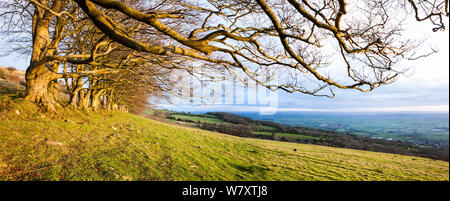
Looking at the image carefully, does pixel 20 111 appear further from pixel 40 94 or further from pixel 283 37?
pixel 283 37

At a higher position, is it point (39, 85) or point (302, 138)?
point (39, 85)

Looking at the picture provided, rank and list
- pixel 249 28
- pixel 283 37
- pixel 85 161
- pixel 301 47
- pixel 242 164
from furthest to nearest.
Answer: pixel 242 164 < pixel 249 28 < pixel 301 47 < pixel 85 161 < pixel 283 37

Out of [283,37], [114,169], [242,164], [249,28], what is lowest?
[242,164]

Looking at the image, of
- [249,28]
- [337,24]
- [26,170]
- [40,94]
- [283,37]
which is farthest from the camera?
[40,94]

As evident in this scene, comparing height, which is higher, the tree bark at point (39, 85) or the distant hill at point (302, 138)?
the tree bark at point (39, 85)

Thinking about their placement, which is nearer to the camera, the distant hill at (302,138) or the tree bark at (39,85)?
the tree bark at (39,85)

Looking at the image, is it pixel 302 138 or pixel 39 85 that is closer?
pixel 39 85

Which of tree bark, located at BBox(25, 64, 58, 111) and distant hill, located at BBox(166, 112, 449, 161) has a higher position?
tree bark, located at BBox(25, 64, 58, 111)

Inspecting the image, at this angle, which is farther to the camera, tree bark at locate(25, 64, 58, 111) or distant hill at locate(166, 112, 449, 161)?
distant hill at locate(166, 112, 449, 161)
